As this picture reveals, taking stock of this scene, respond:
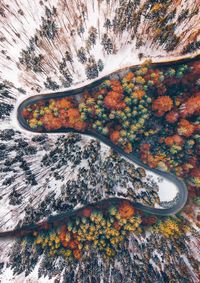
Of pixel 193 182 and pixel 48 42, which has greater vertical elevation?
pixel 48 42

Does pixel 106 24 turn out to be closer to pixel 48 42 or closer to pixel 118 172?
pixel 48 42

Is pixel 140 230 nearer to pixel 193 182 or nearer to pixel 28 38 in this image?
pixel 193 182

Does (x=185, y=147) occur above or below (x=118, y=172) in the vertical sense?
above

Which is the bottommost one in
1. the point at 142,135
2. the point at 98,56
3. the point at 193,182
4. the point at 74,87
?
the point at 193,182

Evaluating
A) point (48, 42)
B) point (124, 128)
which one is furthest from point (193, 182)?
point (48, 42)

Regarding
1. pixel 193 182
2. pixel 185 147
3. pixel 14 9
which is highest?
pixel 14 9

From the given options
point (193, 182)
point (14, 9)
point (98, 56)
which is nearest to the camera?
point (14, 9)

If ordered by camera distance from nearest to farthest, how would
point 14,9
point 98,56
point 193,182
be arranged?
point 14,9 < point 98,56 < point 193,182

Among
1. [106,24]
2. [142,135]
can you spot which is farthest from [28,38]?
[142,135]

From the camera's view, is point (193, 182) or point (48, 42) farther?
point (193, 182)
